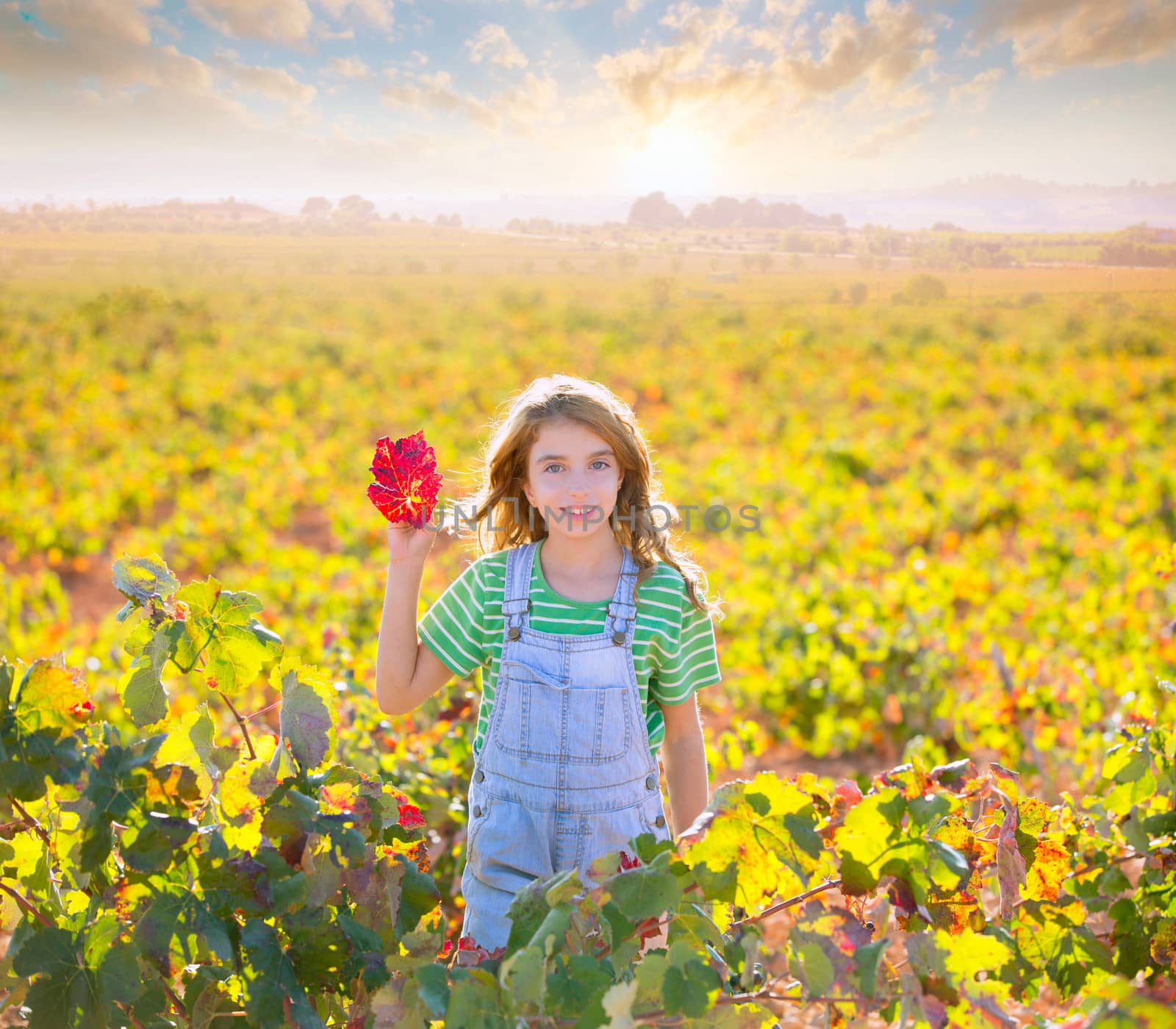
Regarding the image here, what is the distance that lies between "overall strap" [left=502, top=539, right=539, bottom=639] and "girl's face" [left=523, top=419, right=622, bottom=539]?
0.27 feet

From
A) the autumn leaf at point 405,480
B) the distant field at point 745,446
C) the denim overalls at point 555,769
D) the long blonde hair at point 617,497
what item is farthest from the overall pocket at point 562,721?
the distant field at point 745,446

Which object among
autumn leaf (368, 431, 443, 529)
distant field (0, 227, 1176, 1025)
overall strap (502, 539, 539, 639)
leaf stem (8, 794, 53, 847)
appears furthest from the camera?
overall strap (502, 539, 539, 639)

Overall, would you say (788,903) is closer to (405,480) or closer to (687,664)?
(687,664)

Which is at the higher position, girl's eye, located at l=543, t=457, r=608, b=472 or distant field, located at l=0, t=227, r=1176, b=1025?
girl's eye, located at l=543, t=457, r=608, b=472

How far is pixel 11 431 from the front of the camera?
895 centimetres

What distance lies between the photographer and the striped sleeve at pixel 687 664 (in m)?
1.71

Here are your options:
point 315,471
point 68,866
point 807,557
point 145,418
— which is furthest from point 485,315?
point 68,866

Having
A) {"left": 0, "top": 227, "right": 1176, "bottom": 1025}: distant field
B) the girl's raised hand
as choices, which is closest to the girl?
the girl's raised hand

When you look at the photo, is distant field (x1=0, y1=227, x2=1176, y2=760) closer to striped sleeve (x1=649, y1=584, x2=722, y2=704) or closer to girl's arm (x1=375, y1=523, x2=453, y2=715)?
girl's arm (x1=375, y1=523, x2=453, y2=715)

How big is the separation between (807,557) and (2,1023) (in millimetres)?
4294

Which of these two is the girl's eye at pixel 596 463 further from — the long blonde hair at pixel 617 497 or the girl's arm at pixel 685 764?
the girl's arm at pixel 685 764

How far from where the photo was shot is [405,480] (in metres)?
1.49

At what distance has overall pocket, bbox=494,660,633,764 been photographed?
1.61 metres

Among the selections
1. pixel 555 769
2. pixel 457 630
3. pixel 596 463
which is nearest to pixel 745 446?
pixel 596 463
